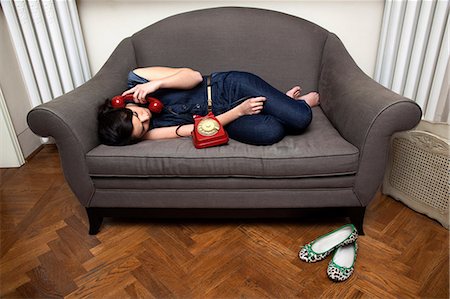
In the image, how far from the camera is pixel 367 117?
137 cm

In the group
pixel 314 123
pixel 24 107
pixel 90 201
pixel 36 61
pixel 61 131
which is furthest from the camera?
pixel 24 107

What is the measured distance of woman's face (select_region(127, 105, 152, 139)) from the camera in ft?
5.03

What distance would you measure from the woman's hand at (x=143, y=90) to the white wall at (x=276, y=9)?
715 millimetres

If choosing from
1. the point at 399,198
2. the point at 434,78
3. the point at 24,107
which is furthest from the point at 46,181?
the point at 434,78

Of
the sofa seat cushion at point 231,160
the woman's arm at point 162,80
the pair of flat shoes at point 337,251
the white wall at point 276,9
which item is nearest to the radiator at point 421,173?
the sofa seat cushion at point 231,160

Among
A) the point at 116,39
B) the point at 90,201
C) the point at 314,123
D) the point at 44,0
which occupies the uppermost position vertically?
the point at 44,0

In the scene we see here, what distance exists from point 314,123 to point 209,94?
1.72ft

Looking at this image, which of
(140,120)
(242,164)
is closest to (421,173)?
(242,164)

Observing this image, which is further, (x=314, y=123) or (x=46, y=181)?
(x=46, y=181)

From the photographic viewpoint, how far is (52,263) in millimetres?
1485

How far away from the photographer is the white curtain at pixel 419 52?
171cm

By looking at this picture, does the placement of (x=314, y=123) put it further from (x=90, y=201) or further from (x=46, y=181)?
(x=46, y=181)

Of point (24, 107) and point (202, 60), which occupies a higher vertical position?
point (202, 60)

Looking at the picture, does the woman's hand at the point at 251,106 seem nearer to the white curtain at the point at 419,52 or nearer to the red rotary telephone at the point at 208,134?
the red rotary telephone at the point at 208,134
